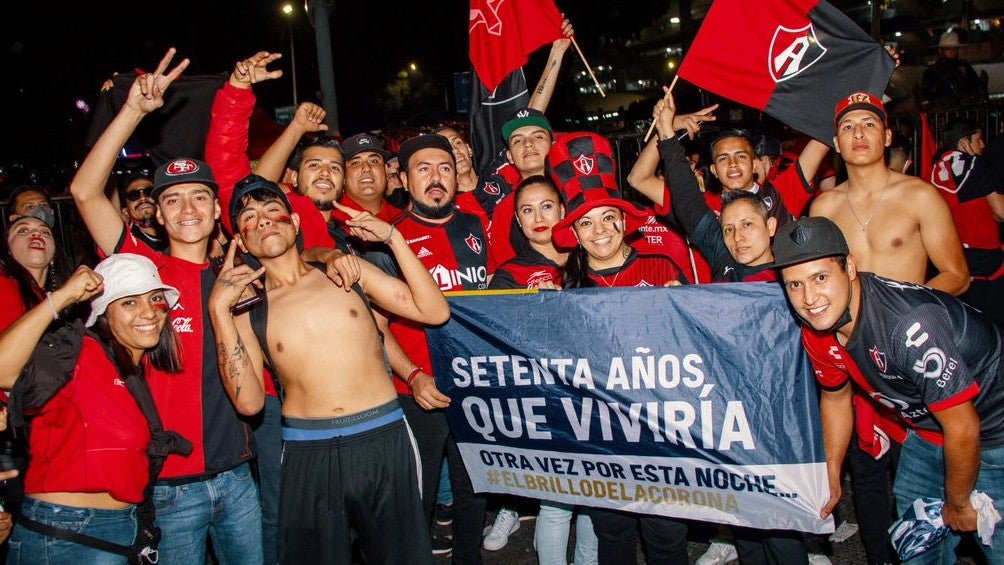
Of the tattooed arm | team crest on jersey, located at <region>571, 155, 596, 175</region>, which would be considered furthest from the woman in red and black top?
the tattooed arm

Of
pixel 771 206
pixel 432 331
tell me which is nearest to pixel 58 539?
pixel 432 331

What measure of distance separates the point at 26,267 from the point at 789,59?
524 centimetres

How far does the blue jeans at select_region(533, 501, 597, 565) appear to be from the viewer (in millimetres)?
4473

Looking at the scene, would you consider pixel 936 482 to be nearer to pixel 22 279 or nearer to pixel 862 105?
pixel 862 105

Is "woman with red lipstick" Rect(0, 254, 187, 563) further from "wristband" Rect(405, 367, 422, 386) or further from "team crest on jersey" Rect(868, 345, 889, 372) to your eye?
"team crest on jersey" Rect(868, 345, 889, 372)

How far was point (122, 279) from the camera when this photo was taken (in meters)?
3.55

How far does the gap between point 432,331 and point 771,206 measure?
8.41 ft

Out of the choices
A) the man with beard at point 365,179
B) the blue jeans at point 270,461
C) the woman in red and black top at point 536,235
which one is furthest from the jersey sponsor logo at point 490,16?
the blue jeans at point 270,461

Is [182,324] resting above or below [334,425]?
above

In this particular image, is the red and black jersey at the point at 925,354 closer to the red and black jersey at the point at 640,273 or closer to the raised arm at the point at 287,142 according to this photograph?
the red and black jersey at the point at 640,273

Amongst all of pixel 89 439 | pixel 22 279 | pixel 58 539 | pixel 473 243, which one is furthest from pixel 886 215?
pixel 22 279

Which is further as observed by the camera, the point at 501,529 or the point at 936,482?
the point at 501,529

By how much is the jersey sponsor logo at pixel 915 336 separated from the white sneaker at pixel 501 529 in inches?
132

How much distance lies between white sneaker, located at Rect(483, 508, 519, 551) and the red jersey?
8.86 feet
